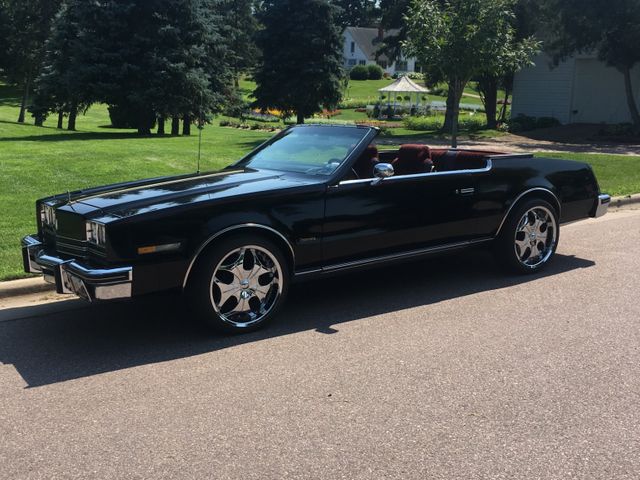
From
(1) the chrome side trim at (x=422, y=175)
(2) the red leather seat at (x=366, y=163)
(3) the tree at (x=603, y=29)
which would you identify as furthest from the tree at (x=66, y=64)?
(1) the chrome side trim at (x=422, y=175)

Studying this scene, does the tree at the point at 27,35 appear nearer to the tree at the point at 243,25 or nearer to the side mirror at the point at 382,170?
the tree at the point at 243,25

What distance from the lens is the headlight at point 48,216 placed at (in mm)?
5049

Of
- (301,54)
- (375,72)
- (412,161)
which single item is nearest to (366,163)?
(412,161)

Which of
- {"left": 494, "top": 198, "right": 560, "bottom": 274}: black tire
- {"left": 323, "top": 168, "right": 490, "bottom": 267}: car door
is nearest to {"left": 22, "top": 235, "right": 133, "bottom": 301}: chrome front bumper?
{"left": 323, "top": 168, "right": 490, "bottom": 267}: car door

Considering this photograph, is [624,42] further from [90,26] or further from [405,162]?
[405,162]

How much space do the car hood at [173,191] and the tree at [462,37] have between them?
9.65 metres

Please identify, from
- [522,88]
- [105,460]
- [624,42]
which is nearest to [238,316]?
[105,460]

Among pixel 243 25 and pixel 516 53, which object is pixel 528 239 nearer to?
pixel 516 53

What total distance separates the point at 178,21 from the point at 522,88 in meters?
17.8

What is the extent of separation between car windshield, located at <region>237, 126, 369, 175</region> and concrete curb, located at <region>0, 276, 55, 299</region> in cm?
208

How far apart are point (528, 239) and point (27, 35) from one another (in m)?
33.8

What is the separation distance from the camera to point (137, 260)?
4.48m

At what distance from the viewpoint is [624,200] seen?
1120cm

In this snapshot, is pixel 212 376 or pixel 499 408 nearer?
pixel 499 408
